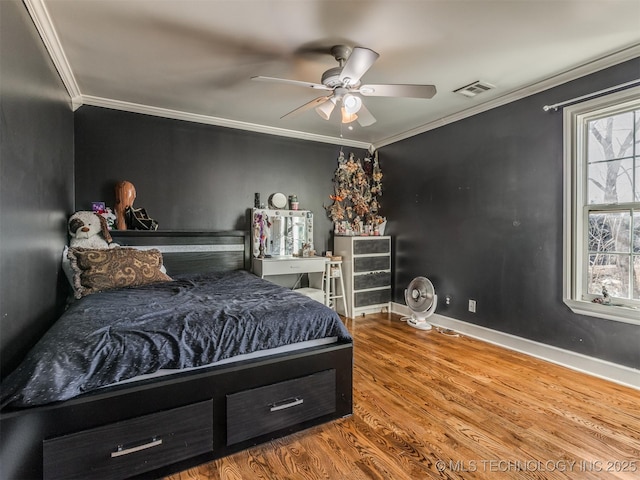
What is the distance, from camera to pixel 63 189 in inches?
109

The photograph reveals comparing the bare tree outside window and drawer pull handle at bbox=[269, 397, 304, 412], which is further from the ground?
the bare tree outside window

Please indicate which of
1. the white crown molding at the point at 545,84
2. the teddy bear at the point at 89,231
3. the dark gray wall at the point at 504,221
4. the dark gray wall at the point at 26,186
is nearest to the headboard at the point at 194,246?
the teddy bear at the point at 89,231

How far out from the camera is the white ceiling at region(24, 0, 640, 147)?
191cm

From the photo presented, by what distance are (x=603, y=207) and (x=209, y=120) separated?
13.1ft

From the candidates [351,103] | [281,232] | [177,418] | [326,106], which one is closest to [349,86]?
[351,103]

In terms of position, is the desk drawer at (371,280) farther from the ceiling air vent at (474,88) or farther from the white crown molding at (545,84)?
the ceiling air vent at (474,88)

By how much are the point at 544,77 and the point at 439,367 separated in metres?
2.69

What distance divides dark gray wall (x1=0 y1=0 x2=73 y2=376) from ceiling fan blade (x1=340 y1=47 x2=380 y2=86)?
5.55 feet

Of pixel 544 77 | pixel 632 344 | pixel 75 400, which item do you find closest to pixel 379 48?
pixel 544 77

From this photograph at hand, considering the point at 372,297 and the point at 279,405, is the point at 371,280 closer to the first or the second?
the point at 372,297

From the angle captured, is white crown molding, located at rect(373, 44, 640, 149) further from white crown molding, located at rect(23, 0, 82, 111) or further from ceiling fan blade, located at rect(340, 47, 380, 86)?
white crown molding, located at rect(23, 0, 82, 111)

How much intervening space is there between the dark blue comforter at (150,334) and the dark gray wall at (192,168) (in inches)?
62.0

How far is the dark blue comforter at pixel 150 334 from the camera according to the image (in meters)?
1.32

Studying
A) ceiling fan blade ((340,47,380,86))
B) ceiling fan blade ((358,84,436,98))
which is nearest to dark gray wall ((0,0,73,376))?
ceiling fan blade ((340,47,380,86))
